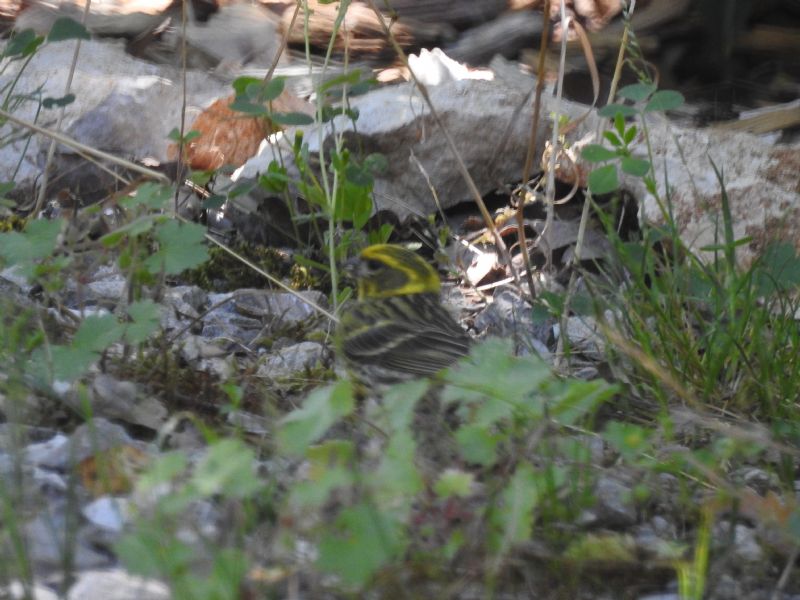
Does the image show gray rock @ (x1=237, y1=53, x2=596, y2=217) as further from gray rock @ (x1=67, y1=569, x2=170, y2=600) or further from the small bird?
gray rock @ (x1=67, y1=569, x2=170, y2=600)

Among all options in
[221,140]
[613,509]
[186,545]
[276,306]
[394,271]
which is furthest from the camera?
[221,140]

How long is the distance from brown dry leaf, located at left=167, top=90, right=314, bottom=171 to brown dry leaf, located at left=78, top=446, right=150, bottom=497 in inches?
129

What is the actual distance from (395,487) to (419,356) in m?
1.96

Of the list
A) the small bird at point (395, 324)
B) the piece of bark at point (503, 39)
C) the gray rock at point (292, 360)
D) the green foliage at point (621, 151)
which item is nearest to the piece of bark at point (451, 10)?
the piece of bark at point (503, 39)

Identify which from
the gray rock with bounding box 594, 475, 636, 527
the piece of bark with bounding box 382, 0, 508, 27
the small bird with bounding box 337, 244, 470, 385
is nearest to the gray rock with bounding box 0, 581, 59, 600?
the gray rock with bounding box 594, 475, 636, 527

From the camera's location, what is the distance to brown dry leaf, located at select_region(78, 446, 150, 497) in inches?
110

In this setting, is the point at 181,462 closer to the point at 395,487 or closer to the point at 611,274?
the point at 395,487

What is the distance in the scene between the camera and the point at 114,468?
2869 millimetres

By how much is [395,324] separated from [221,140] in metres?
2.23

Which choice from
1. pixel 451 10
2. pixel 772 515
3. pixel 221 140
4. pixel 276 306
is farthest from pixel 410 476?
pixel 451 10

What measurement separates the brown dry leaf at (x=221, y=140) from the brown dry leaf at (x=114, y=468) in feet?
10.7

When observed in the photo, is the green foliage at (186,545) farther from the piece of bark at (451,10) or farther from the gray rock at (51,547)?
the piece of bark at (451,10)

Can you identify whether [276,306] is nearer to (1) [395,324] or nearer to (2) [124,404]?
(1) [395,324]

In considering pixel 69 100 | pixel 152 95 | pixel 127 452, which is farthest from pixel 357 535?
pixel 152 95
